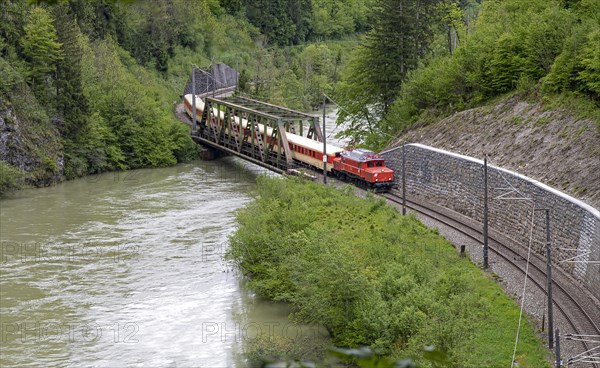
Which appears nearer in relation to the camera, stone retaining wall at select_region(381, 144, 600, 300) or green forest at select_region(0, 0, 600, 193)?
stone retaining wall at select_region(381, 144, 600, 300)

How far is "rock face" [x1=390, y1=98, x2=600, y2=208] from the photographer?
3416 centimetres

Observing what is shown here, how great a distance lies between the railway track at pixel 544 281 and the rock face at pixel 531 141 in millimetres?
3350

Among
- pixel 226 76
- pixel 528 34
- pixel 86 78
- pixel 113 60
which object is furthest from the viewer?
pixel 226 76

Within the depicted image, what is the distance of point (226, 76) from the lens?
99.3m

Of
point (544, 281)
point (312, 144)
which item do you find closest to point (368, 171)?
point (312, 144)

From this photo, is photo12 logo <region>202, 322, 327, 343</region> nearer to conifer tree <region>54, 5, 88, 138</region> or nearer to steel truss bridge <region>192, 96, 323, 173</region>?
steel truss bridge <region>192, 96, 323, 173</region>

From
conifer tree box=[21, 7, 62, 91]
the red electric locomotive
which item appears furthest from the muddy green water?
conifer tree box=[21, 7, 62, 91]

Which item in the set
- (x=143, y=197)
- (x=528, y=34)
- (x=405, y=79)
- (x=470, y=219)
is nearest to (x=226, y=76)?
(x=405, y=79)

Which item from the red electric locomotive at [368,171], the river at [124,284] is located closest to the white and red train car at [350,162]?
the red electric locomotive at [368,171]

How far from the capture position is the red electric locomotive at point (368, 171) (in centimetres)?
4575

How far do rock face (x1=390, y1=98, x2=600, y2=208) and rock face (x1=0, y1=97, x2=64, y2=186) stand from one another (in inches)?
979

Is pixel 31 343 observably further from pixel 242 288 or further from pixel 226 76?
pixel 226 76

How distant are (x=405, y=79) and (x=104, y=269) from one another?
31242mm

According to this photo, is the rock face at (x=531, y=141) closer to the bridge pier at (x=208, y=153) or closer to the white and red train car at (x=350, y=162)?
the white and red train car at (x=350, y=162)
